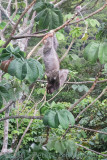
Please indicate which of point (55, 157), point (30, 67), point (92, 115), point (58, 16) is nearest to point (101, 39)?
point (58, 16)

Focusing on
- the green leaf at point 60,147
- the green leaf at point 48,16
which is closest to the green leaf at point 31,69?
the green leaf at point 48,16

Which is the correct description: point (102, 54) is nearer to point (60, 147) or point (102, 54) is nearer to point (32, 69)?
point (32, 69)

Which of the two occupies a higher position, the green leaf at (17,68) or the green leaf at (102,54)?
the green leaf at (102,54)

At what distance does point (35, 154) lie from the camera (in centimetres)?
218

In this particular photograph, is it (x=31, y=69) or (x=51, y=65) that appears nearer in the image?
(x=31, y=69)

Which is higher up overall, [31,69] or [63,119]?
[31,69]

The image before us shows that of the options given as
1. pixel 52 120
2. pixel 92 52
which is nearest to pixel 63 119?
pixel 52 120

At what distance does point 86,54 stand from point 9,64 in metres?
0.56

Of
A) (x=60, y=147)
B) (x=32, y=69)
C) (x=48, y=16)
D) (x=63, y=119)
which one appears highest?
(x=48, y=16)

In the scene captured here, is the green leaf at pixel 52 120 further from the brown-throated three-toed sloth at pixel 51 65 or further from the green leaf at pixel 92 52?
the green leaf at pixel 92 52

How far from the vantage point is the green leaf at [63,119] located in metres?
1.46

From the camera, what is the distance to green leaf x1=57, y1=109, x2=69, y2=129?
146 cm

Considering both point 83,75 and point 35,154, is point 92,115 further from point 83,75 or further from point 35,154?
point 83,75

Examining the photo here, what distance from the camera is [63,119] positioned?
58.6 inches
